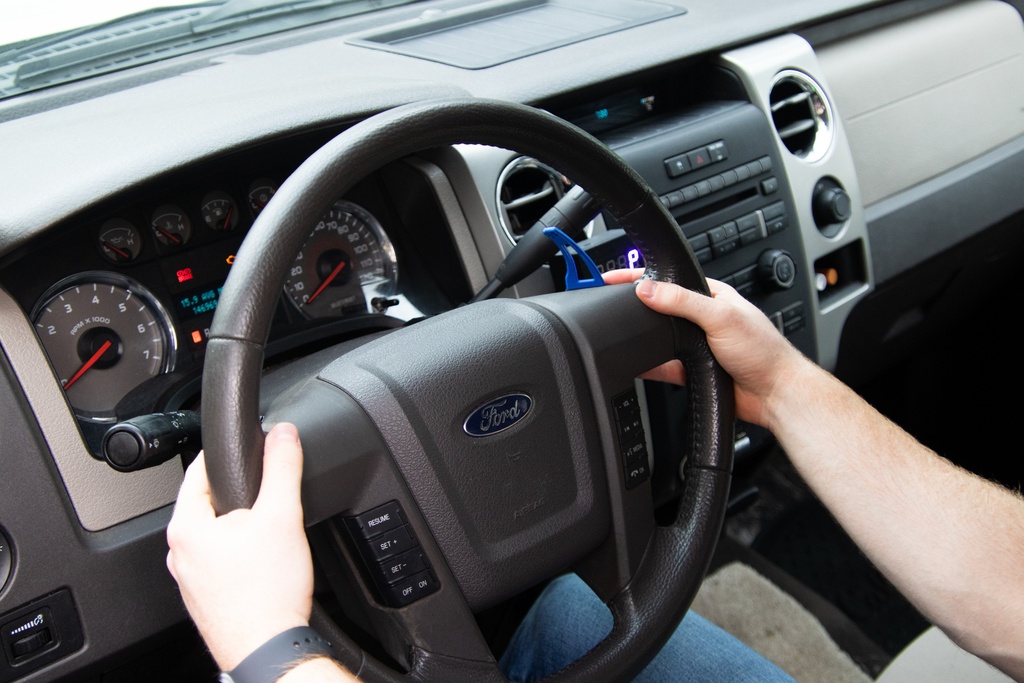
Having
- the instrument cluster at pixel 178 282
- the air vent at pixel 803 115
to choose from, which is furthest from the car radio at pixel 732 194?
the instrument cluster at pixel 178 282

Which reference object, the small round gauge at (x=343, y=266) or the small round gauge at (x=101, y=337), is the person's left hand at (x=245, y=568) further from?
the small round gauge at (x=343, y=266)

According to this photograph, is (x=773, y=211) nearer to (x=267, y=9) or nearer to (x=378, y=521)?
(x=267, y=9)

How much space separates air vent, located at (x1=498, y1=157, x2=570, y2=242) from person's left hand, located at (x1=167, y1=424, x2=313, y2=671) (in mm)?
684

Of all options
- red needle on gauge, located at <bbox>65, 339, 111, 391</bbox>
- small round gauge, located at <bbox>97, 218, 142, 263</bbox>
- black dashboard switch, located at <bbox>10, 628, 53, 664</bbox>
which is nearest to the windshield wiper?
small round gauge, located at <bbox>97, 218, 142, 263</bbox>

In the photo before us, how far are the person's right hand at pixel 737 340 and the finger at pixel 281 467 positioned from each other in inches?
Answer: 16.9

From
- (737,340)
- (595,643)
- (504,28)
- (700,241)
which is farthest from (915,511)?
(504,28)

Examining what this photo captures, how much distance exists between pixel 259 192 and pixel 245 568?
28.3 inches

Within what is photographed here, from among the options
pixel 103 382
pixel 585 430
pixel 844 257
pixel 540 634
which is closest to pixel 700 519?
pixel 585 430

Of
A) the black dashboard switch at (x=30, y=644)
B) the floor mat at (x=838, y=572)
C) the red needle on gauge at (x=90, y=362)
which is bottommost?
the floor mat at (x=838, y=572)

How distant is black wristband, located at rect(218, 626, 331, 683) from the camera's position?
2.51 feet

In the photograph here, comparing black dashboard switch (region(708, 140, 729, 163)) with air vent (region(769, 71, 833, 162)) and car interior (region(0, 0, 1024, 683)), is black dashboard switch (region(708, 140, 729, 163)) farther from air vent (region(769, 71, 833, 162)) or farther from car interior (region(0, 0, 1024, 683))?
air vent (region(769, 71, 833, 162))

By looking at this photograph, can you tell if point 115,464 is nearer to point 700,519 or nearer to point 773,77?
point 700,519

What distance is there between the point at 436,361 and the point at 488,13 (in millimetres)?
1090

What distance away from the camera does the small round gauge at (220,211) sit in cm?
133
